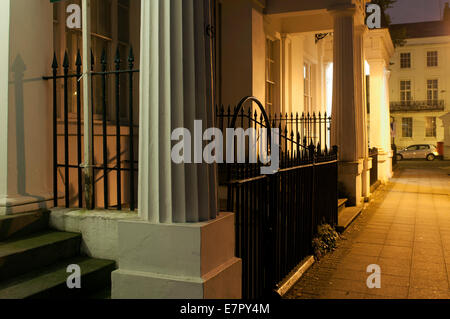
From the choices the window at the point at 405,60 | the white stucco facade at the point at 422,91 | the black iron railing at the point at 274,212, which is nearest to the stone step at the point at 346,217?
the black iron railing at the point at 274,212

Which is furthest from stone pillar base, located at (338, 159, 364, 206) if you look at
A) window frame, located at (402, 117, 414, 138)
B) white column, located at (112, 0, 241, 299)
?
window frame, located at (402, 117, 414, 138)

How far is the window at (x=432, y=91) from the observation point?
1868 inches

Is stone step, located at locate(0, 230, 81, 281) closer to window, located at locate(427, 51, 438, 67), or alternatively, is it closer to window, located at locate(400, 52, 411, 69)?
window, located at locate(400, 52, 411, 69)

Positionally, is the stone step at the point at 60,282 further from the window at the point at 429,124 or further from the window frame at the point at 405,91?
the window frame at the point at 405,91

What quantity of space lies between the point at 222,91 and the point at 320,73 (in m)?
7.95

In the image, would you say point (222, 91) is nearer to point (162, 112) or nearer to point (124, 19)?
point (124, 19)

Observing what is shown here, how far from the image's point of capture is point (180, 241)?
128 inches

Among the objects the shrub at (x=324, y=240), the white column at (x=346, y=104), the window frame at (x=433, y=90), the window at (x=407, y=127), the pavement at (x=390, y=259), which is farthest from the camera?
the window at (x=407, y=127)

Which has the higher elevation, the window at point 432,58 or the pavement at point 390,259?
the window at point 432,58

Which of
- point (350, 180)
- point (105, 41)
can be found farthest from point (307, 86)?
point (105, 41)

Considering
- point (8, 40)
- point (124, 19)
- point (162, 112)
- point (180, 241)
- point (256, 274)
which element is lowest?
point (256, 274)

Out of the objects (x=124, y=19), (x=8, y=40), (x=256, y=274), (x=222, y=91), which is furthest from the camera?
(x=222, y=91)

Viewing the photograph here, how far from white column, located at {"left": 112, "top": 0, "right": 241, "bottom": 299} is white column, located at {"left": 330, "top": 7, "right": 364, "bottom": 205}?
27.0ft
